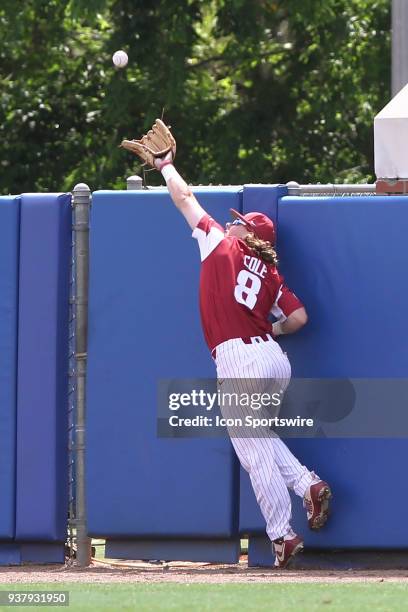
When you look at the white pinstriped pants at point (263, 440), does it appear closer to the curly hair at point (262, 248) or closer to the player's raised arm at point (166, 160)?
the curly hair at point (262, 248)

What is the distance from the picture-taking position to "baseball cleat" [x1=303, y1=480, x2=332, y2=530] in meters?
7.12

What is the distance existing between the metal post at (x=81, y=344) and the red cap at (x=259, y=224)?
0.88m

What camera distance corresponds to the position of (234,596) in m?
6.04

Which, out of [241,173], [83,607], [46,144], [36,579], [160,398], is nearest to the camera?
[83,607]

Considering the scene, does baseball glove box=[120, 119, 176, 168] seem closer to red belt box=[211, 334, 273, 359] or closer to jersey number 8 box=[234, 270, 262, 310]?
jersey number 8 box=[234, 270, 262, 310]

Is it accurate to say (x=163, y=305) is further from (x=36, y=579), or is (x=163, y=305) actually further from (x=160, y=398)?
(x=36, y=579)

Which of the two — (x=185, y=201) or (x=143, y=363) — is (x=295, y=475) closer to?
(x=143, y=363)

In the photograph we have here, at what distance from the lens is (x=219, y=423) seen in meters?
7.45

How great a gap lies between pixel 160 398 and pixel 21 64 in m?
11.7

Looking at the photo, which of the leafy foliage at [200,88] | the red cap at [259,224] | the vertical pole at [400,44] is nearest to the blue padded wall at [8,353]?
the red cap at [259,224]

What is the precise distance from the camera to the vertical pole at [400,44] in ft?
40.8

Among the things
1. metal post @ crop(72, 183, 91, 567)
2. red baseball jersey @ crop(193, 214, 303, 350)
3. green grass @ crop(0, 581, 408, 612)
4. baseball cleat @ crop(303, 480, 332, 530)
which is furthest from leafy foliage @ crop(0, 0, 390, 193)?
green grass @ crop(0, 581, 408, 612)

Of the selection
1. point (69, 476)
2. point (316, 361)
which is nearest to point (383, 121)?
point (316, 361)

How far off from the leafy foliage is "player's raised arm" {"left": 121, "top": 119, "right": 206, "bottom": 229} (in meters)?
8.41
